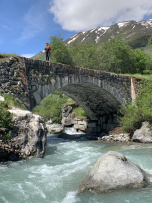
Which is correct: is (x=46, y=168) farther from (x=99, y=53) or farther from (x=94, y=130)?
(x=99, y=53)

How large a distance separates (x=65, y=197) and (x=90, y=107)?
55.7 feet

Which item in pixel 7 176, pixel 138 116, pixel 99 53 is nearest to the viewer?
pixel 7 176

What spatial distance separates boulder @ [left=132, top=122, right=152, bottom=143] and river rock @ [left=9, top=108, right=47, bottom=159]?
7827mm

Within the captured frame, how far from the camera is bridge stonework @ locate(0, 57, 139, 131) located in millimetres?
9414

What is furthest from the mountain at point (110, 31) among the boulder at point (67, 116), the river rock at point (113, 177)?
the river rock at point (113, 177)

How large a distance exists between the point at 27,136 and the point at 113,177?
3.67 metres

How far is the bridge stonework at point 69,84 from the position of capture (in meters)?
9.41

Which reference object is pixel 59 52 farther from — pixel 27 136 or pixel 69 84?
pixel 27 136

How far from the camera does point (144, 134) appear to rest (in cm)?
1364

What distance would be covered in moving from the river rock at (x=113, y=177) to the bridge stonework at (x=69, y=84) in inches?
211

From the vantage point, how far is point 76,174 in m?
6.53

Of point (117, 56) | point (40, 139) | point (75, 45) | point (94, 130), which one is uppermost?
point (75, 45)

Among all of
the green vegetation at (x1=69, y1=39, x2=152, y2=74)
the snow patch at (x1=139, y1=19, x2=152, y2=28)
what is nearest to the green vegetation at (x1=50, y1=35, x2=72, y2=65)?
the green vegetation at (x1=69, y1=39, x2=152, y2=74)

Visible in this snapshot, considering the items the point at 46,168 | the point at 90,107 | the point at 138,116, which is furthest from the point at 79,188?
the point at 90,107
